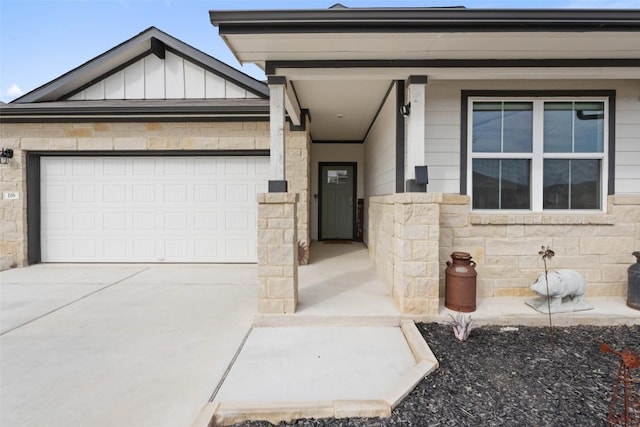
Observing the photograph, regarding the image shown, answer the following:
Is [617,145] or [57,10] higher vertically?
[57,10]

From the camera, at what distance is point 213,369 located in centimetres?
231

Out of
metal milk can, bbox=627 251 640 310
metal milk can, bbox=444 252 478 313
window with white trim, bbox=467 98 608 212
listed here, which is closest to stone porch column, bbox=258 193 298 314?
metal milk can, bbox=444 252 478 313

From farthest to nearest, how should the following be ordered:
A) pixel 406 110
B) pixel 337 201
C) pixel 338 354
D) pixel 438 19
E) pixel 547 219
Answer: pixel 337 201, pixel 547 219, pixel 406 110, pixel 438 19, pixel 338 354

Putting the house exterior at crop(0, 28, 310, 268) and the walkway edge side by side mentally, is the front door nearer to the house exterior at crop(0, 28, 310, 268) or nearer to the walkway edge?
the house exterior at crop(0, 28, 310, 268)

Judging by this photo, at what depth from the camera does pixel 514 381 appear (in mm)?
2107

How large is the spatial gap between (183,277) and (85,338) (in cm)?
200

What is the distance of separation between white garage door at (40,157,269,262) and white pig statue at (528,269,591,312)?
418 centimetres

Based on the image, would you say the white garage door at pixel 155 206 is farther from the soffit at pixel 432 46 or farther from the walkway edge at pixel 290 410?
the walkway edge at pixel 290 410

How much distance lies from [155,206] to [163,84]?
220 cm

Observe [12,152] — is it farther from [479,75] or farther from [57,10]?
[479,75]

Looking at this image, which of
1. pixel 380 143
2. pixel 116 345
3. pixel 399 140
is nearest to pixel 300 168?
pixel 380 143

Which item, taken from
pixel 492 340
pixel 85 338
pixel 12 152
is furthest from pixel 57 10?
pixel 492 340

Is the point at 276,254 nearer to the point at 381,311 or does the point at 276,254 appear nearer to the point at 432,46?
the point at 381,311

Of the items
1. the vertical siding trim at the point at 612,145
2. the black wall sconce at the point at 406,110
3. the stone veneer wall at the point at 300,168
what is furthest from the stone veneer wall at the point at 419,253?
the stone veneer wall at the point at 300,168
